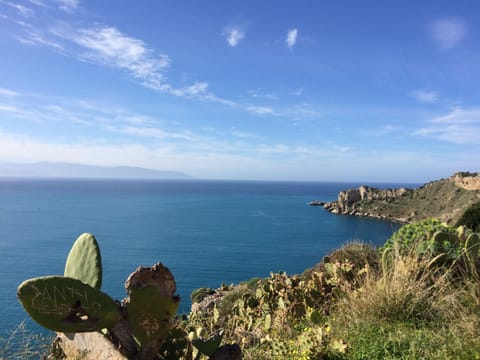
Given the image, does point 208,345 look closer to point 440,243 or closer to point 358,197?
point 440,243

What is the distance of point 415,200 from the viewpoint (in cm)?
7306

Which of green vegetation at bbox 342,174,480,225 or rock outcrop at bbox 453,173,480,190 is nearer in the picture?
green vegetation at bbox 342,174,480,225

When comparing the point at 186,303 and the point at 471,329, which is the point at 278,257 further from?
the point at 471,329

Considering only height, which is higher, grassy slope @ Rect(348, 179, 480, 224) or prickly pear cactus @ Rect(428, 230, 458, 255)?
prickly pear cactus @ Rect(428, 230, 458, 255)

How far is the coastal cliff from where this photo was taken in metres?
59.3

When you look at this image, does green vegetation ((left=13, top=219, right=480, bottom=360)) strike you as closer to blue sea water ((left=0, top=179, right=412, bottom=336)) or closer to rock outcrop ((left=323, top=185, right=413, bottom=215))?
blue sea water ((left=0, top=179, right=412, bottom=336))

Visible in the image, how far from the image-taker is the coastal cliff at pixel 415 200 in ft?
195

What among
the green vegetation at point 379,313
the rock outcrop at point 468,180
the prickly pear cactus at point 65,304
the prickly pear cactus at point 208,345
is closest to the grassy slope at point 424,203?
the rock outcrop at point 468,180

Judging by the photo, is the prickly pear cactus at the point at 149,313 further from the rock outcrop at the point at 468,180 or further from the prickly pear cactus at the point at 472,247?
the rock outcrop at the point at 468,180

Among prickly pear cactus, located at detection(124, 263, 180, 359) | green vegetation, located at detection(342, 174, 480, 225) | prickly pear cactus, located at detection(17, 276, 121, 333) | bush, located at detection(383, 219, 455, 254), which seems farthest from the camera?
green vegetation, located at detection(342, 174, 480, 225)

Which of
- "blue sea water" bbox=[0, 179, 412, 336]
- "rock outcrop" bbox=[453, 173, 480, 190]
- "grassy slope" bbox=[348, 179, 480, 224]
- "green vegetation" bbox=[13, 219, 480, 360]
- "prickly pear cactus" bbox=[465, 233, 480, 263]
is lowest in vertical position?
"blue sea water" bbox=[0, 179, 412, 336]

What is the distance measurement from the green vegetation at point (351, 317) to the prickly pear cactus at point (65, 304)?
16cm

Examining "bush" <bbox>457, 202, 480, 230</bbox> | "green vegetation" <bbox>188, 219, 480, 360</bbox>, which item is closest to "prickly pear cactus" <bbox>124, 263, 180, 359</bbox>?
"green vegetation" <bbox>188, 219, 480, 360</bbox>

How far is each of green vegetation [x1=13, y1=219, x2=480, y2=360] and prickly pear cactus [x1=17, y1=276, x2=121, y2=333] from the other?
16 cm
